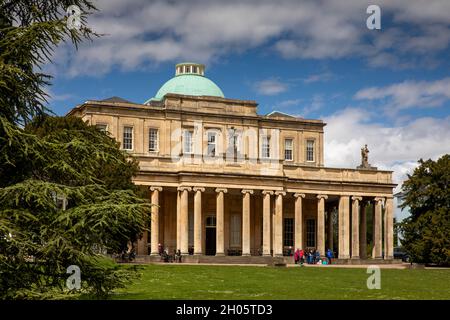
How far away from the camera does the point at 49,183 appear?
43.3ft

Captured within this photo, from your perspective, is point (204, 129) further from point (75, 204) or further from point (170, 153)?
point (75, 204)

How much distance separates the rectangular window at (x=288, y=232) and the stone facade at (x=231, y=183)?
0.34ft

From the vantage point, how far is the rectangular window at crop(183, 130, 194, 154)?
7081 cm

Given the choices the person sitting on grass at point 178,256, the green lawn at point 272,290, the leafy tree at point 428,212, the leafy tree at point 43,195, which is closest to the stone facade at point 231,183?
the person sitting on grass at point 178,256

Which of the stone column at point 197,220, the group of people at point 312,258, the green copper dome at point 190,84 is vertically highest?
the green copper dome at point 190,84

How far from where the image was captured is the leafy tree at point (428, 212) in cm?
5716

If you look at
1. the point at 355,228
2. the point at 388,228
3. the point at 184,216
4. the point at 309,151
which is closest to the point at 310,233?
the point at 355,228

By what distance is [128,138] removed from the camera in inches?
2753

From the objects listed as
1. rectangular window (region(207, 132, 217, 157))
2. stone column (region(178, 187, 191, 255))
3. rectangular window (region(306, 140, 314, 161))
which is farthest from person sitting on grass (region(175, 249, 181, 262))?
rectangular window (region(306, 140, 314, 161))

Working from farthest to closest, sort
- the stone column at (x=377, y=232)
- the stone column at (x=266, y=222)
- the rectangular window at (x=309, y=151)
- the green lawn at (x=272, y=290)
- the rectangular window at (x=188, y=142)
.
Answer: the rectangular window at (x=309, y=151)
the rectangular window at (x=188, y=142)
the stone column at (x=377, y=232)
the stone column at (x=266, y=222)
the green lawn at (x=272, y=290)

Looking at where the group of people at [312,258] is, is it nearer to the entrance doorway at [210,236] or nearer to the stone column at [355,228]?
the stone column at [355,228]

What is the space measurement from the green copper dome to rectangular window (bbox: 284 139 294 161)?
882cm
